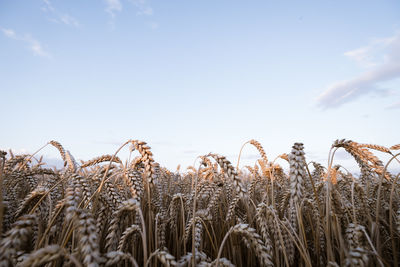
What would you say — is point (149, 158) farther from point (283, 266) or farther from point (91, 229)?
point (283, 266)

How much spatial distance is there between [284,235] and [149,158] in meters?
1.36

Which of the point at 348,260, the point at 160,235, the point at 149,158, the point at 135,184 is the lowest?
the point at 160,235

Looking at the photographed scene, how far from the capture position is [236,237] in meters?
1.90

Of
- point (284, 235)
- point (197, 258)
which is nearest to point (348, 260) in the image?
point (284, 235)

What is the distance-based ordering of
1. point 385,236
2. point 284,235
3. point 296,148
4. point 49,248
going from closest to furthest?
point 49,248 < point 296,148 < point 284,235 < point 385,236

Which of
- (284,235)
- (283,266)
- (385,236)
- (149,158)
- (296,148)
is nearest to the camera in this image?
(296,148)

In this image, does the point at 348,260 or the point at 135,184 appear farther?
the point at 135,184

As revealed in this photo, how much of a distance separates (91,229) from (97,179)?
143 centimetres

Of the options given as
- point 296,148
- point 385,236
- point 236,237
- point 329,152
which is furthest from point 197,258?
point 385,236

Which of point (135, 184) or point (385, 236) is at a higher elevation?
point (135, 184)

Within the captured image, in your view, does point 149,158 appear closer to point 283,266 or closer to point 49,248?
point 49,248

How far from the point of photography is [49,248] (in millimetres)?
962

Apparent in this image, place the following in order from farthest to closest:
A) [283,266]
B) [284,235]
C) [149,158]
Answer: [283,266] → [284,235] → [149,158]

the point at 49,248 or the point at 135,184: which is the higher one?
the point at 135,184
